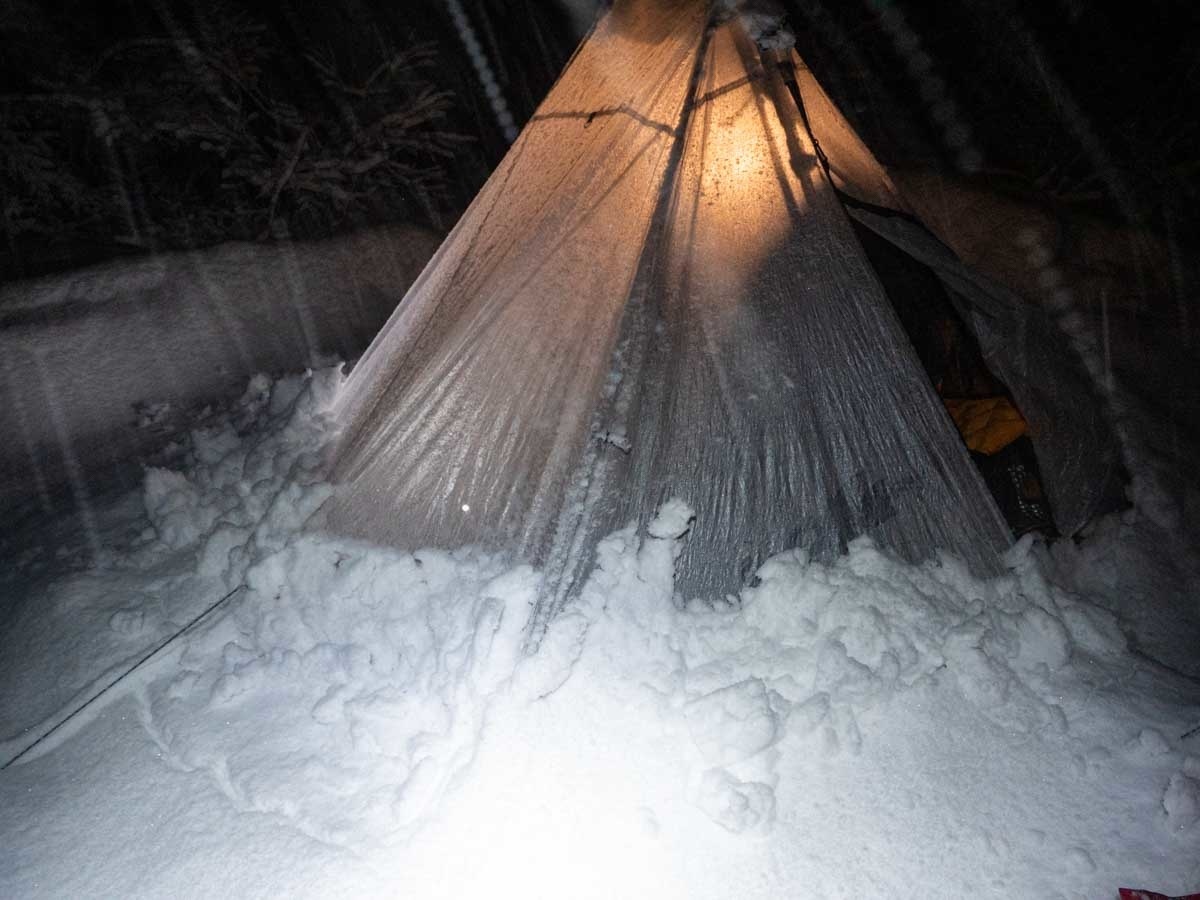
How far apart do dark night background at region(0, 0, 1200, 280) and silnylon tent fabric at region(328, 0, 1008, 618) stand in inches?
88.5

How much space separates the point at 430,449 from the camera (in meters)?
2.12

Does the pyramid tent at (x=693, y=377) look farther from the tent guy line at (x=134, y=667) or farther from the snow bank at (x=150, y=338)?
the snow bank at (x=150, y=338)

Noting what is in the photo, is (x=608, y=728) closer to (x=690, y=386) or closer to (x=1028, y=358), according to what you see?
(x=690, y=386)

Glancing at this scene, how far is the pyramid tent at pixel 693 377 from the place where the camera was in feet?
6.51

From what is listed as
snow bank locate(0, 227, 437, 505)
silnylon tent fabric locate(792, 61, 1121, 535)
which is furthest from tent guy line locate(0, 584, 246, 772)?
silnylon tent fabric locate(792, 61, 1121, 535)

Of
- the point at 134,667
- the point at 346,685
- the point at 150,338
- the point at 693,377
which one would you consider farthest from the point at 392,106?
the point at 346,685

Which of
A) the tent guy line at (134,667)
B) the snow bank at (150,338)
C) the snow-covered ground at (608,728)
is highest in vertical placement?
the snow bank at (150,338)

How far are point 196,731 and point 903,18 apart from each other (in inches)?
296

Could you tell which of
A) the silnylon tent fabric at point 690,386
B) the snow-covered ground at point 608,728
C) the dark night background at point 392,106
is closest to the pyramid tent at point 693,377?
the silnylon tent fabric at point 690,386

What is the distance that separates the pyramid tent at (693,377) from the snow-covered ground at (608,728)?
120 millimetres

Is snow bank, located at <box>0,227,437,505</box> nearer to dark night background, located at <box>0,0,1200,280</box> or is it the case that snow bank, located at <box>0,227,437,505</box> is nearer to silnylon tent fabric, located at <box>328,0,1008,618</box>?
dark night background, located at <box>0,0,1200,280</box>

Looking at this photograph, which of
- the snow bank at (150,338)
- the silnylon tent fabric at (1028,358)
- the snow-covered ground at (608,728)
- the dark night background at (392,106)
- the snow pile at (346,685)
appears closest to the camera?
the snow-covered ground at (608,728)

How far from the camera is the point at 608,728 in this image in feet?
5.58

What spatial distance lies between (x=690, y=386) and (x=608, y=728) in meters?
1.04
